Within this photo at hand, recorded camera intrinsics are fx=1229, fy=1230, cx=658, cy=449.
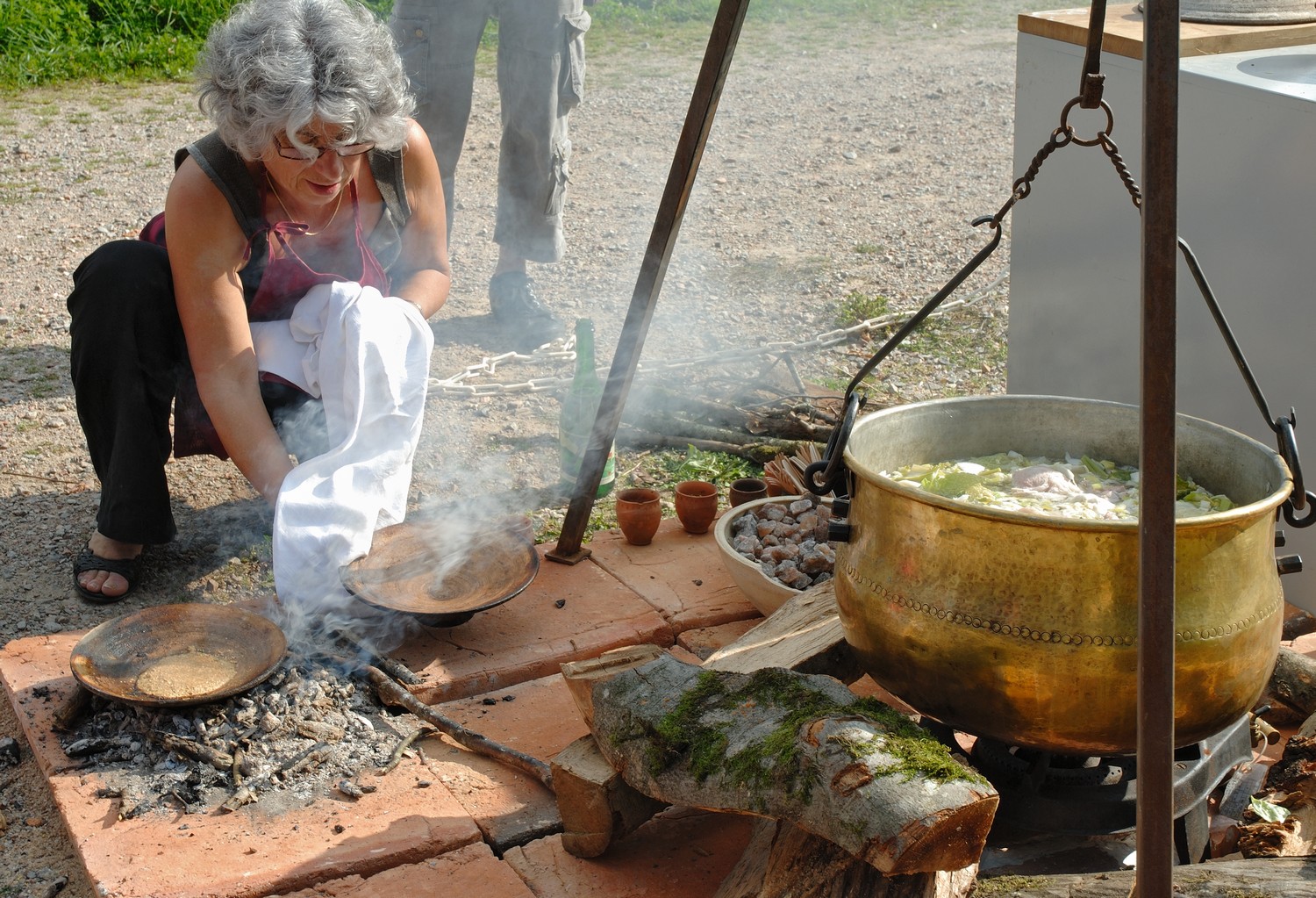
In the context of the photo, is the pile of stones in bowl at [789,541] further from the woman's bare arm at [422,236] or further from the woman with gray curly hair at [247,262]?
the woman's bare arm at [422,236]

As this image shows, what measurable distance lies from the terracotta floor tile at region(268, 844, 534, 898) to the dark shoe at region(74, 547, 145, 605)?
138 centimetres

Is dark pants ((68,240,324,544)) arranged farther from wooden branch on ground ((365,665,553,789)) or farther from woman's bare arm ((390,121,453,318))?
wooden branch on ground ((365,665,553,789))

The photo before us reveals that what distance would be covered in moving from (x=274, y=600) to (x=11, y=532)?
1171 mm

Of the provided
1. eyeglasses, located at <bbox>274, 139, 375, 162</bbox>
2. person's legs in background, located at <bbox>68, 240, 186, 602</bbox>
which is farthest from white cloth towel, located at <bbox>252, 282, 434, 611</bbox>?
eyeglasses, located at <bbox>274, 139, 375, 162</bbox>

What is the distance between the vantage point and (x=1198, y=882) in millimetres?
1876

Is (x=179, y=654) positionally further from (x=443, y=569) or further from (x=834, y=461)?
(x=834, y=461)

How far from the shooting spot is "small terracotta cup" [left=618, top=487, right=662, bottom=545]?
11.6 feet

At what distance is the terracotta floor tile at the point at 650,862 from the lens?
2250 millimetres

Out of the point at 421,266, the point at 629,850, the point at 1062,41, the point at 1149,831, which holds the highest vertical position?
the point at 1062,41

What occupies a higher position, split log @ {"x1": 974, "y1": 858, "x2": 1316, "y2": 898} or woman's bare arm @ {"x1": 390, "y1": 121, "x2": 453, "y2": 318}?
woman's bare arm @ {"x1": 390, "y1": 121, "x2": 453, "y2": 318}

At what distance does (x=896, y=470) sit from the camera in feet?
8.19

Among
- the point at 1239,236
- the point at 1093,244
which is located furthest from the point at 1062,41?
the point at 1239,236

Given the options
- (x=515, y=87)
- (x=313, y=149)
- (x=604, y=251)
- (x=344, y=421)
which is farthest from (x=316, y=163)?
(x=604, y=251)

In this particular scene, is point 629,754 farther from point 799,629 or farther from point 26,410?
point 26,410
